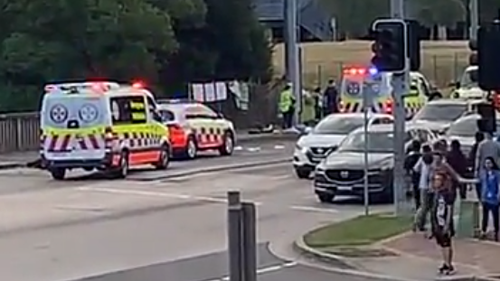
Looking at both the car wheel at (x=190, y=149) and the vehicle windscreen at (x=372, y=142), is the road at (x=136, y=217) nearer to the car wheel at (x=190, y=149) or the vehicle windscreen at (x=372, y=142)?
the vehicle windscreen at (x=372, y=142)

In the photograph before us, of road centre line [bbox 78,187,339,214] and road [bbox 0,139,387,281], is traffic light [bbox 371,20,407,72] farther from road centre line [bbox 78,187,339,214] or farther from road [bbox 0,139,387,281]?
road centre line [bbox 78,187,339,214]

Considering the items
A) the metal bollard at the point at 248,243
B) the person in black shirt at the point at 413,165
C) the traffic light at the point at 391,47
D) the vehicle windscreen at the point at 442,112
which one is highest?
the traffic light at the point at 391,47

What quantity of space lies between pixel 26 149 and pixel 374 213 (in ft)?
68.6

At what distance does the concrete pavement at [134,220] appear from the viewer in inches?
792

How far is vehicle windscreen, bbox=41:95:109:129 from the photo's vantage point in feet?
114

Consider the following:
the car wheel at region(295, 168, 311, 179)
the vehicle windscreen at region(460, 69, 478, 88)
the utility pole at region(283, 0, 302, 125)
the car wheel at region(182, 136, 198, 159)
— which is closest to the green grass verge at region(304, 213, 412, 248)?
the vehicle windscreen at region(460, 69, 478, 88)

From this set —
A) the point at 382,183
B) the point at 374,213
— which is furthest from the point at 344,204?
the point at 374,213

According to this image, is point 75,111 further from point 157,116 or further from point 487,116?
point 487,116

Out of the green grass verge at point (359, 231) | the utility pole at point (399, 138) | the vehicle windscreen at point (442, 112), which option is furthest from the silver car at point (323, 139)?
the green grass verge at point (359, 231)

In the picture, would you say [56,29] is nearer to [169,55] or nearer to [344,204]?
[169,55]

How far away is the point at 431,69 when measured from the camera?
3386 inches

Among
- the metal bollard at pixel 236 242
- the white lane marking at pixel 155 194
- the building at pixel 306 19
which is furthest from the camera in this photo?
the building at pixel 306 19

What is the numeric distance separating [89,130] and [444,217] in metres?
17.5

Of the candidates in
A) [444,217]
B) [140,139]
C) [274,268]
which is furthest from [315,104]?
[444,217]
